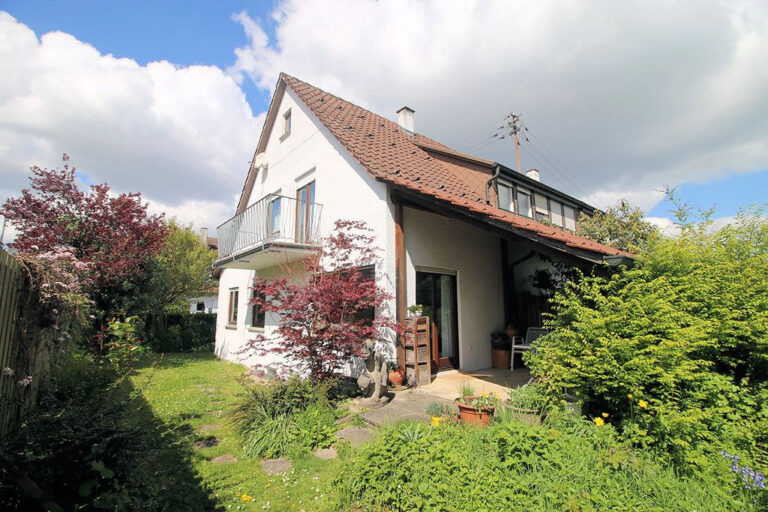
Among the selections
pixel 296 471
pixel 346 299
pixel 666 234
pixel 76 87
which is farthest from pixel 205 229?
pixel 666 234

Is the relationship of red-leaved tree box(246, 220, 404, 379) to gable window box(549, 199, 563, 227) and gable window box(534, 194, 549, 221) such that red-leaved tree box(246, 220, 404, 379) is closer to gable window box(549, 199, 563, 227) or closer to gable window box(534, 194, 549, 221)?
gable window box(534, 194, 549, 221)

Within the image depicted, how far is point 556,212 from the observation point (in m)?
14.0

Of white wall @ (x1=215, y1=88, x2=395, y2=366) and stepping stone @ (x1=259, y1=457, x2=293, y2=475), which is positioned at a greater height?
white wall @ (x1=215, y1=88, x2=395, y2=366)

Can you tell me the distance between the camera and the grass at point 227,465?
10.4 ft

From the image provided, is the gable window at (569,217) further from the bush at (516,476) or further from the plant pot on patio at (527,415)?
the bush at (516,476)

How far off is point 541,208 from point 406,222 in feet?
26.8

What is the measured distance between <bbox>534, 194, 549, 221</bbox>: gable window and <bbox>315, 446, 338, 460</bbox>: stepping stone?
11218 millimetres

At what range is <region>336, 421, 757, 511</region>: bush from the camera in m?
2.56

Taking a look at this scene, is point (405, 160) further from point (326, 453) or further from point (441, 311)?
point (326, 453)

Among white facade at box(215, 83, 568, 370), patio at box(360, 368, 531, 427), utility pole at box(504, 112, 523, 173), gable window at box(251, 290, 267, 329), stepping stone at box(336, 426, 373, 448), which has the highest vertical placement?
utility pole at box(504, 112, 523, 173)

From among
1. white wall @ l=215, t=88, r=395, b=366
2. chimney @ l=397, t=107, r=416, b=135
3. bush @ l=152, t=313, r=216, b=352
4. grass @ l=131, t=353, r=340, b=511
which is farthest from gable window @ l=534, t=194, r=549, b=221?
bush @ l=152, t=313, r=216, b=352

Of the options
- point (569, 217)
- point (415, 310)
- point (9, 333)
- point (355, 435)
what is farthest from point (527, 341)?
point (569, 217)

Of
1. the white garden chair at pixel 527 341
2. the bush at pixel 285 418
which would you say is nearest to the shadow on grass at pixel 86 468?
the bush at pixel 285 418

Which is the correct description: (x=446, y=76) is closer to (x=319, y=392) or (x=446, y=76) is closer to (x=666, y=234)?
(x=666, y=234)
